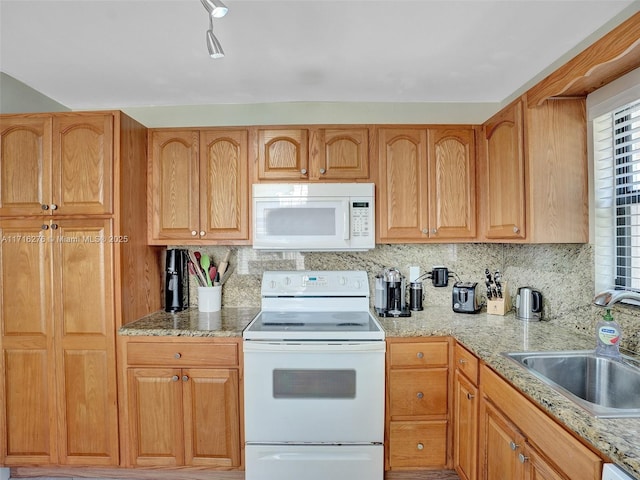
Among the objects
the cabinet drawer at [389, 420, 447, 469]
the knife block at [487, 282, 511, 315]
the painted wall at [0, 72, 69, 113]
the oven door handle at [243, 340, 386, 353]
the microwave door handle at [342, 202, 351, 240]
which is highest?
the painted wall at [0, 72, 69, 113]

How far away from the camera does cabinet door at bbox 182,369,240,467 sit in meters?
1.87

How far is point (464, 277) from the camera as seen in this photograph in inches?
96.0

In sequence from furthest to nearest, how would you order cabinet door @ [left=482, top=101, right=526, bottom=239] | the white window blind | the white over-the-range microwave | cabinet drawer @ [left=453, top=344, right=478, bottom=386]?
the white over-the-range microwave → cabinet door @ [left=482, top=101, right=526, bottom=239] → cabinet drawer @ [left=453, top=344, right=478, bottom=386] → the white window blind

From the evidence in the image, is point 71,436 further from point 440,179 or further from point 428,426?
point 440,179

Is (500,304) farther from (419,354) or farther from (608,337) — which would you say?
(608,337)

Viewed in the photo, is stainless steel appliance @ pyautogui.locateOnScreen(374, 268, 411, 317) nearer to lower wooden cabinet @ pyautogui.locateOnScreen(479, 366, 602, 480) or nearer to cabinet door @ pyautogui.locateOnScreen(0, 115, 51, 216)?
lower wooden cabinet @ pyautogui.locateOnScreen(479, 366, 602, 480)

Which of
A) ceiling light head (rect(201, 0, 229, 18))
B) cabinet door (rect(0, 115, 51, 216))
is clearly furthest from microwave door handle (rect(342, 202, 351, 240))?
cabinet door (rect(0, 115, 51, 216))

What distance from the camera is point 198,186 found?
7.12 feet

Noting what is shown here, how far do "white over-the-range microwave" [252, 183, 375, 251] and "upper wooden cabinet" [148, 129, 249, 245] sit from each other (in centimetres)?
17

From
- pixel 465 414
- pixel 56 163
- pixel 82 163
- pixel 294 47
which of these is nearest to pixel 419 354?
pixel 465 414

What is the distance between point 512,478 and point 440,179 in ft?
5.23

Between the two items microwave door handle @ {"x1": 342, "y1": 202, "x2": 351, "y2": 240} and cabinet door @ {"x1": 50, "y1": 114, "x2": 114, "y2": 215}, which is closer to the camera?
cabinet door @ {"x1": 50, "y1": 114, "x2": 114, "y2": 215}

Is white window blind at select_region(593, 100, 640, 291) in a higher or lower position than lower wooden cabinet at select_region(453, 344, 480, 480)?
higher

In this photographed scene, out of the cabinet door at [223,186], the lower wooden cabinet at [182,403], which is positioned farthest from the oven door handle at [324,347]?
the cabinet door at [223,186]
